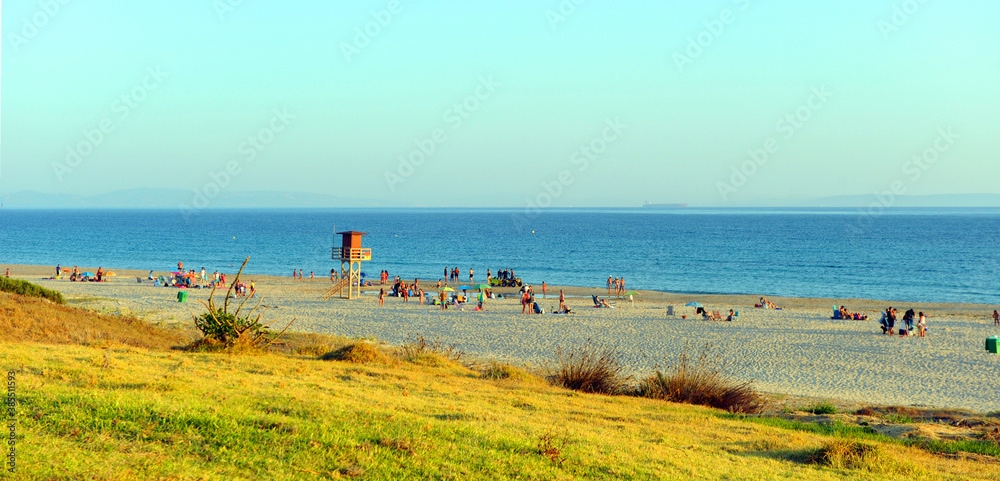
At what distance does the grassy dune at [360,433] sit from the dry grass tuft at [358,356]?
1904 millimetres

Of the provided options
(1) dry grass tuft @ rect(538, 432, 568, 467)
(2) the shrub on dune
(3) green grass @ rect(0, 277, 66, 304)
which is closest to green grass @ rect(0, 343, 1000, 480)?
(1) dry grass tuft @ rect(538, 432, 568, 467)

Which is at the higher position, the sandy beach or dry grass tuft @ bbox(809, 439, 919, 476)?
dry grass tuft @ bbox(809, 439, 919, 476)

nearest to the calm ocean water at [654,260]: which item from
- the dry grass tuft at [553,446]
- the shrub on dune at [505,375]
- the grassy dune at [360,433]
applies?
the shrub on dune at [505,375]

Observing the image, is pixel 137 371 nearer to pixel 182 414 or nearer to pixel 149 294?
pixel 182 414

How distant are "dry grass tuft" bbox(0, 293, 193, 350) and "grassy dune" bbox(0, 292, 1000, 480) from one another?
2856 millimetres

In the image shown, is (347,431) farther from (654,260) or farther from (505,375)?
(654,260)

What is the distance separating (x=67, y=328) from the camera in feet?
48.4

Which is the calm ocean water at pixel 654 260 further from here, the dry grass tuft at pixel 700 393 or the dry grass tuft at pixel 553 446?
the dry grass tuft at pixel 553 446

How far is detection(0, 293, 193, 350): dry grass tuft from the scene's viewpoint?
1299 centimetres

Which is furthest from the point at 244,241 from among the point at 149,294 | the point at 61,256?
the point at 149,294

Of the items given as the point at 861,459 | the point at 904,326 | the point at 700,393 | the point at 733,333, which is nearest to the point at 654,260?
the point at 904,326

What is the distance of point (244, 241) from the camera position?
3691 inches

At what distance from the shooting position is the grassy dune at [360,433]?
5.33 m

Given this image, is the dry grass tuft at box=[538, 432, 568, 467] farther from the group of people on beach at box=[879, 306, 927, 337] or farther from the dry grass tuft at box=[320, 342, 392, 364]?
the group of people on beach at box=[879, 306, 927, 337]
